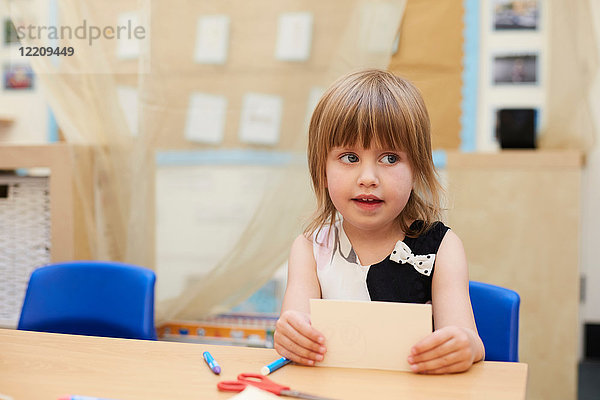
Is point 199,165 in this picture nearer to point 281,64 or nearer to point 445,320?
point 281,64

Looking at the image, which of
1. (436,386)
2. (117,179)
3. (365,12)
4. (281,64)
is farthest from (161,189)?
(436,386)

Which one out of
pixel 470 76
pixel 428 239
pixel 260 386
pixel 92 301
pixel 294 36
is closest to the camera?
pixel 260 386

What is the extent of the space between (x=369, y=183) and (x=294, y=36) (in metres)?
1.01

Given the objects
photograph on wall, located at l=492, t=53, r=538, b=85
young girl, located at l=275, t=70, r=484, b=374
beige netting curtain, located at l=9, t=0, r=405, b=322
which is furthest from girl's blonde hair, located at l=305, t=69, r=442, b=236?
photograph on wall, located at l=492, t=53, r=538, b=85

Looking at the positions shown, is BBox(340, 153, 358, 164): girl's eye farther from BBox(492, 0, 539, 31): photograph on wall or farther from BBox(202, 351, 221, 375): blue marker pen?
BBox(492, 0, 539, 31): photograph on wall

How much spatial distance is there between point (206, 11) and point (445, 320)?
1.28 metres

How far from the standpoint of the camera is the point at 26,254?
1971mm

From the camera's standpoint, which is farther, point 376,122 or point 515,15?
point 515,15

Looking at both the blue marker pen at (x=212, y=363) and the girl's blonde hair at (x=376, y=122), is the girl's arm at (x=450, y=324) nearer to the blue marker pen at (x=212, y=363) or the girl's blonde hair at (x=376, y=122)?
the girl's blonde hair at (x=376, y=122)

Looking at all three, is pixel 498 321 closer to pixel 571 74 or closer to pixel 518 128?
pixel 518 128

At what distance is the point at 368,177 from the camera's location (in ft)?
3.16

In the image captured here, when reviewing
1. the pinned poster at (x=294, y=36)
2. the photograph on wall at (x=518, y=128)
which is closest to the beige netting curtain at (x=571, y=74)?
the photograph on wall at (x=518, y=128)

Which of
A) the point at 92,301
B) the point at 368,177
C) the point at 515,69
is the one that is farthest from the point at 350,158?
the point at 515,69

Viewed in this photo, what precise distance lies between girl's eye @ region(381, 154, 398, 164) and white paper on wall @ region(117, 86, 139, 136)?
3.70 feet
